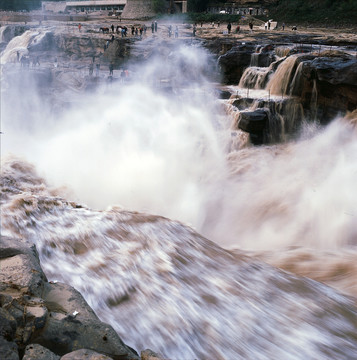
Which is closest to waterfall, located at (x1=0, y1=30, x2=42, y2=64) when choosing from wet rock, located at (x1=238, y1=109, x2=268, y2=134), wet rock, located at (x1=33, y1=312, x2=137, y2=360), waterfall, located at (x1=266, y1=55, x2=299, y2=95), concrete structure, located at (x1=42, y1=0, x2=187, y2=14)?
waterfall, located at (x1=266, y1=55, x2=299, y2=95)

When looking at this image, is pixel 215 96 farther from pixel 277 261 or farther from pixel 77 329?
pixel 77 329

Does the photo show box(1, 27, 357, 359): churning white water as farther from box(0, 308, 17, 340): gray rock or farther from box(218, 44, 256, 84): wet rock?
box(0, 308, 17, 340): gray rock

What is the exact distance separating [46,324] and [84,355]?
0.39m

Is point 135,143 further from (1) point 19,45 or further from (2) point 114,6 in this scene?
(2) point 114,6

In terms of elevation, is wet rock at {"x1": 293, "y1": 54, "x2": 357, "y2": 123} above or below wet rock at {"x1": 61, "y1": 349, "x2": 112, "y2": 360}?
above

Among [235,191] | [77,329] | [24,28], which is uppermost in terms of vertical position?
[24,28]

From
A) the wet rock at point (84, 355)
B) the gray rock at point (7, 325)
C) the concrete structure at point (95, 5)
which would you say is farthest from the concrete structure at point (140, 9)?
the wet rock at point (84, 355)

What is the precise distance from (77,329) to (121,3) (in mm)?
50706

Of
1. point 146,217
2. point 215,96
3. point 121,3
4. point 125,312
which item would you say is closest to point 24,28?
point 215,96

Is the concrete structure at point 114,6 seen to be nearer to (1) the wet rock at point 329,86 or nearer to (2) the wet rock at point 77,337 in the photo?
(1) the wet rock at point 329,86

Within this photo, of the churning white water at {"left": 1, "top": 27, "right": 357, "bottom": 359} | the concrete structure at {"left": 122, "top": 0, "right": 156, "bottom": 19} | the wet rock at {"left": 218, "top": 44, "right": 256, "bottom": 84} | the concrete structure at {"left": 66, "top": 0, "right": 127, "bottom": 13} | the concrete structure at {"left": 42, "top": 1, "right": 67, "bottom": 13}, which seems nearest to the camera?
the churning white water at {"left": 1, "top": 27, "right": 357, "bottom": 359}

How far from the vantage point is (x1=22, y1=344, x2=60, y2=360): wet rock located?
2403 millimetres

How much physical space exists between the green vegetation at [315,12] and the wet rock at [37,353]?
1288 inches

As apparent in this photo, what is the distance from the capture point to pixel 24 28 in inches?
1097
